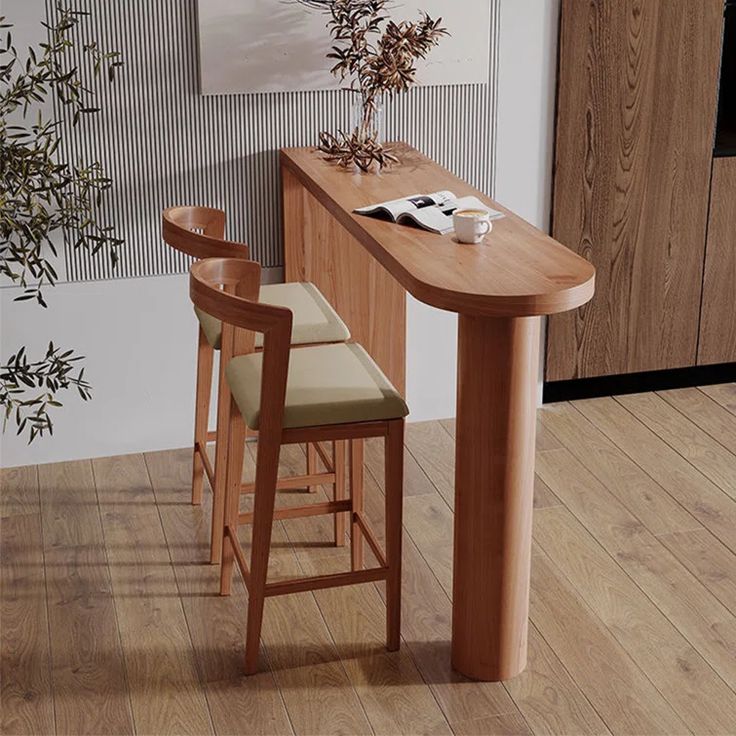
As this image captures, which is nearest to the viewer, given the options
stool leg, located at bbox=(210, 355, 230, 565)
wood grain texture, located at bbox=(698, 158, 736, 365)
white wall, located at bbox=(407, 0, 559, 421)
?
stool leg, located at bbox=(210, 355, 230, 565)

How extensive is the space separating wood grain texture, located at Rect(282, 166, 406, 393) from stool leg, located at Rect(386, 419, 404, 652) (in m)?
1.22

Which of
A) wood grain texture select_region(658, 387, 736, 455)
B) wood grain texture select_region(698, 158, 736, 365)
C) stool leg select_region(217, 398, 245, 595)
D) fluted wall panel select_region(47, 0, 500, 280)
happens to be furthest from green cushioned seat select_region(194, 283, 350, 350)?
wood grain texture select_region(698, 158, 736, 365)

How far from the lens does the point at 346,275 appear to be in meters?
4.07

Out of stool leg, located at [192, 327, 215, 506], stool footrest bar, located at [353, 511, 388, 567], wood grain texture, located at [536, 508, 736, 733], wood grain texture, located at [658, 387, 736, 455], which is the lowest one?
wood grain texture, located at [536, 508, 736, 733]

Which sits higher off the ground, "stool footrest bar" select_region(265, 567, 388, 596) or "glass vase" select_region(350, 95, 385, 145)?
"glass vase" select_region(350, 95, 385, 145)

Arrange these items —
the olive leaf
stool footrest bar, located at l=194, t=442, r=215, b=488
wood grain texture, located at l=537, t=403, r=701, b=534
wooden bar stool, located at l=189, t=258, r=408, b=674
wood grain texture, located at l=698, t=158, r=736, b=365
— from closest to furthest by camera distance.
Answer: wooden bar stool, located at l=189, t=258, r=408, b=674 → the olive leaf → stool footrest bar, located at l=194, t=442, r=215, b=488 → wood grain texture, located at l=537, t=403, r=701, b=534 → wood grain texture, located at l=698, t=158, r=736, b=365

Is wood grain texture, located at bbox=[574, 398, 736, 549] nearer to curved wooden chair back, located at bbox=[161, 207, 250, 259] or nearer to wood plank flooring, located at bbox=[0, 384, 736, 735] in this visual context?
wood plank flooring, located at bbox=[0, 384, 736, 735]

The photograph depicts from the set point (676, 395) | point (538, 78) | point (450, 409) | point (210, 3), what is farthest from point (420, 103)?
point (676, 395)

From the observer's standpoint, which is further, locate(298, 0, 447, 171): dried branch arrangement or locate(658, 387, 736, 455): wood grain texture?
locate(658, 387, 736, 455): wood grain texture

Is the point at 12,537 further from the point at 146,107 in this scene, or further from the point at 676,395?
the point at 676,395

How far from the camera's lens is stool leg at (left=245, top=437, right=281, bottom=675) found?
2711mm

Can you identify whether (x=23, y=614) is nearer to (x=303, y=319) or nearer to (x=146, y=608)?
(x=146, y=608)

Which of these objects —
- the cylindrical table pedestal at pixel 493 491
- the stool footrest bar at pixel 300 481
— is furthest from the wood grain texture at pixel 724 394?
the cylindrical table pedestal at pixel 493 491

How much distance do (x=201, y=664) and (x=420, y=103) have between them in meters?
2.01
